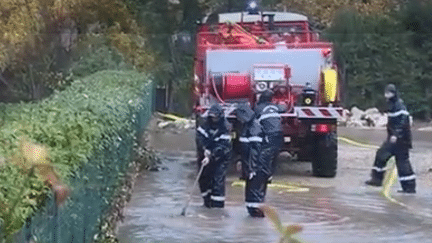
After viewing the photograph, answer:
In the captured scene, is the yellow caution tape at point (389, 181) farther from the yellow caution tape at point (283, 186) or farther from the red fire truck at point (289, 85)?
the yellow caution tape at point (283, 186)

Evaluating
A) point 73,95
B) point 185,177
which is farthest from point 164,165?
point 73,95

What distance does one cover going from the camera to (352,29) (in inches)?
1262

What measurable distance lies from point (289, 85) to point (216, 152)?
3519mm

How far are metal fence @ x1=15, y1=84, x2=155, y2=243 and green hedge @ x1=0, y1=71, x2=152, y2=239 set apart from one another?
0.14 feet

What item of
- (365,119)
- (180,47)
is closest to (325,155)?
(180,47)

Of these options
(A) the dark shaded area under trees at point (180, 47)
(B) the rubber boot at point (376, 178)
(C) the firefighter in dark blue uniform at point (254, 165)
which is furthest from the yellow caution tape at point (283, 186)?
(A) the dark shaded area under trees at point (180, 47)

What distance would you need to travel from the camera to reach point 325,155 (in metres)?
15.0

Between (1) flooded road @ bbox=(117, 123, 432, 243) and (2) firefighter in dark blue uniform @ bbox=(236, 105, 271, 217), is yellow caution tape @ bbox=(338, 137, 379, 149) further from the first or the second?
(2) firefighter in dark blue uniform @ bbox=(236, 105, 271, 217)

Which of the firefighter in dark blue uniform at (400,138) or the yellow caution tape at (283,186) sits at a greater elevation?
the firefighter in dark blue uniform at (400,138)

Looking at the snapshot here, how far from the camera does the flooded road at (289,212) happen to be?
1003cm

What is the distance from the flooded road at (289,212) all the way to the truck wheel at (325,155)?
22 centimetres

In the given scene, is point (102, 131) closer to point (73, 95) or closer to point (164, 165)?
point (73, 95)

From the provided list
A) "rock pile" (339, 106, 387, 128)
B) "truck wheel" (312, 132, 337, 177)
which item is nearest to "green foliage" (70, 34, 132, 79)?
"truck wheel" (312, 132, 337, 177)

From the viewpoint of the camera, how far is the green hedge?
3.84 m
